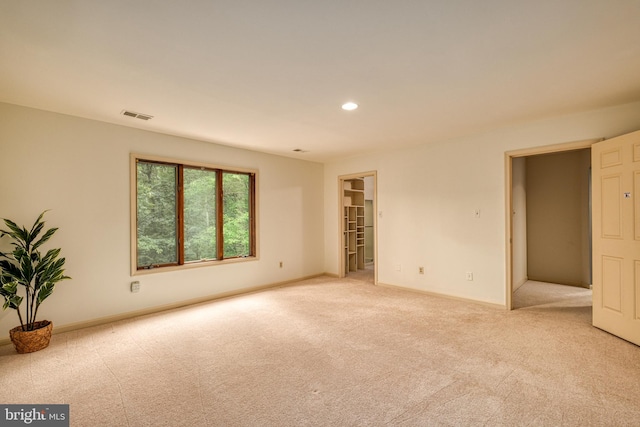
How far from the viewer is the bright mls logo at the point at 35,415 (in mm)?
1868

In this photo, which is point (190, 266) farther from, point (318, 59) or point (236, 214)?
point (318, 59)

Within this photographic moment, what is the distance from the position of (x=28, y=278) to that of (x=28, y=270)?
0.26ft

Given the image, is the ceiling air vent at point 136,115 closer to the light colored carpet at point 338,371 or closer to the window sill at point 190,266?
the window sill at point 190,266

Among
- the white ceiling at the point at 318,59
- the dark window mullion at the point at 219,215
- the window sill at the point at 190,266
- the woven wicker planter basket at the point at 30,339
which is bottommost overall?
the woven wicker planter basket at the point at 30,339

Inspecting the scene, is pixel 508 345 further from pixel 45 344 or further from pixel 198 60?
pixel 45 344

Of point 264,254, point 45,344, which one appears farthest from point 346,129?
point 45,344

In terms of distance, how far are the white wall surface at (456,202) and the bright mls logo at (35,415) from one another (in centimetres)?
447

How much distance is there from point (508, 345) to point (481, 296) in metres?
1.40

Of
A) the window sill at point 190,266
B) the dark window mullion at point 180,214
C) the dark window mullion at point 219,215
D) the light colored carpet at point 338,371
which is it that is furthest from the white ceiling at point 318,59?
the light colored carpet at point 338,371

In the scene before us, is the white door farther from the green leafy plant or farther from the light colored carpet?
the green leafy plant

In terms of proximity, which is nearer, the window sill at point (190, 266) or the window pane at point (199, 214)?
the window sill at point (190, 266)

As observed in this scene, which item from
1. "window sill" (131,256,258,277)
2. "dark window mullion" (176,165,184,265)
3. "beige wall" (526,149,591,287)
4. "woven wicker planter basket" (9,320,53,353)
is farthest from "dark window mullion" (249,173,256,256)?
"beige wall" (526,149,591,287)

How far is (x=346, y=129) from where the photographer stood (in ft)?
13.0

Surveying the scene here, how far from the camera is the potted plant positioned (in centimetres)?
275
